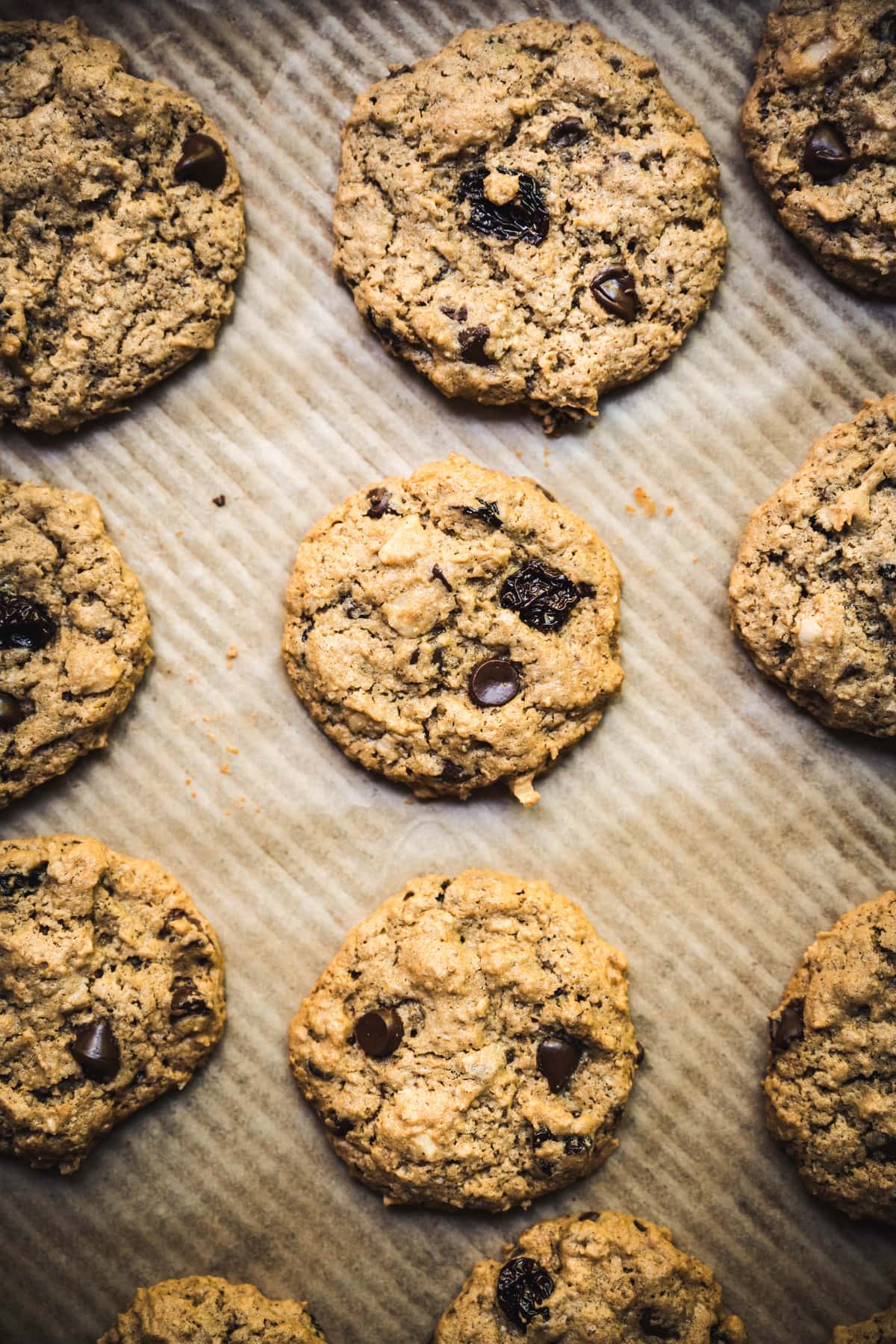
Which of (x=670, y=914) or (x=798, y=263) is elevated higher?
(x=798, y=263)

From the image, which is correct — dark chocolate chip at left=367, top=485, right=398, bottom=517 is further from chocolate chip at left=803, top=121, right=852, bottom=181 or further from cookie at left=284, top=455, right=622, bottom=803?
chocolate chip at left=803, top=121, right=852, bottom=181

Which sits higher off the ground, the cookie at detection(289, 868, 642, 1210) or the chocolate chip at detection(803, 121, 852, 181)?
the chocolate chip at detection(803, 121, 852, 181)

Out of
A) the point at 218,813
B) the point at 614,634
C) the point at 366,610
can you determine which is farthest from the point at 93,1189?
the point at 614,634

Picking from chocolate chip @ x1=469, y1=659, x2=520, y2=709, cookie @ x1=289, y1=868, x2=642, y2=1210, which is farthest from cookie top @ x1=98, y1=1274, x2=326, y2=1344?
chocolate chip @ x1=469, y1=659, x2=520, y2=709

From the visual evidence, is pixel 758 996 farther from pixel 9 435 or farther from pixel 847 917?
pixel 9 435

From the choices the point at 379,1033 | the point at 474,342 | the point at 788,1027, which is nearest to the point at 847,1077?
the point at 788,1027
